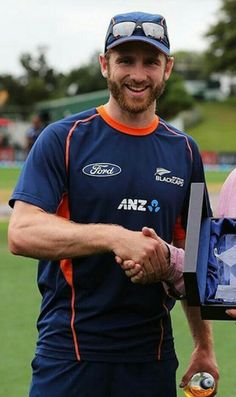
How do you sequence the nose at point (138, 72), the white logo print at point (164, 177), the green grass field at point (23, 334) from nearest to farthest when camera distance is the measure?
the nose at point (138, 72) < the white logo print at point (164, 177) < the green grass field at point (23, 334)

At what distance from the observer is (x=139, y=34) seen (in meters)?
3.67

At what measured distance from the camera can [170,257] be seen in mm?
3400

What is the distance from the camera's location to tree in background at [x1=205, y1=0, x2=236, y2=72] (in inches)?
3433

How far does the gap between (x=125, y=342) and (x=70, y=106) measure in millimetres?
51013

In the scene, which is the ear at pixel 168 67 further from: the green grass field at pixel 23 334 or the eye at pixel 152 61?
the green grass field at pixel 23 334

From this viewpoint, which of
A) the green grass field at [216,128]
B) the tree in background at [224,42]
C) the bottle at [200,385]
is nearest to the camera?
the bottle at [200,385]

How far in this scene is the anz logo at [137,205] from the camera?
12.0 feet

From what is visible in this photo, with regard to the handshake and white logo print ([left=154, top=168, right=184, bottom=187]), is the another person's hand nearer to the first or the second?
the handshake

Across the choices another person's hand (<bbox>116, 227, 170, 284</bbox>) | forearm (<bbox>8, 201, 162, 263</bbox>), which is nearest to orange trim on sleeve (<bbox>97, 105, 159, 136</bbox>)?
forearm (<bbox>8, 201, 162, 263</bbox>)

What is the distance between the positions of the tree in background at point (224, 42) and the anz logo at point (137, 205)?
84148 mm

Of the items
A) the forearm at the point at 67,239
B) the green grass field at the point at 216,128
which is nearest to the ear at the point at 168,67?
the forearm at the point at 67,239

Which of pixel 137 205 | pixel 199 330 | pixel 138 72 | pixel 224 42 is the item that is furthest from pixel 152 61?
pixel 224 42

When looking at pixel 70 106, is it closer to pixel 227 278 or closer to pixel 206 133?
pixel 206 133

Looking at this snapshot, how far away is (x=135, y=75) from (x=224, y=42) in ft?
282
